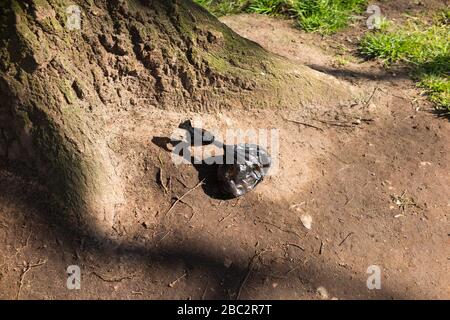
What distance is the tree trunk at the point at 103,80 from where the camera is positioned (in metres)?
3.15

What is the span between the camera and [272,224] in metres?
3.40

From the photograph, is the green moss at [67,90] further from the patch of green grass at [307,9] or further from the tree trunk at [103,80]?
the patch of green grass at [307,9]

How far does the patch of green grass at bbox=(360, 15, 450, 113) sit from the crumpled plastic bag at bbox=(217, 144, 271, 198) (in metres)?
1.72

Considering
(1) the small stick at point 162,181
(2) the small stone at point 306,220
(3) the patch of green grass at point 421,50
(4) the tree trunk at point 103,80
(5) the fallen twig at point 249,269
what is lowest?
(5) the fallen twig at point 249,269

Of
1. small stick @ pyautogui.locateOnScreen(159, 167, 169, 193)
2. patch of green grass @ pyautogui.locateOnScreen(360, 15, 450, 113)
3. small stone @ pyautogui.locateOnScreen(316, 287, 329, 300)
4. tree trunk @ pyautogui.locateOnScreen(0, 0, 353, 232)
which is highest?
tree trunk @ pyautogui.locateOnScreen(0, 0, 353, 232)

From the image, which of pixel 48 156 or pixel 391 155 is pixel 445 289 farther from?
pixel 48 156

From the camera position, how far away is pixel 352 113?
13.6ft

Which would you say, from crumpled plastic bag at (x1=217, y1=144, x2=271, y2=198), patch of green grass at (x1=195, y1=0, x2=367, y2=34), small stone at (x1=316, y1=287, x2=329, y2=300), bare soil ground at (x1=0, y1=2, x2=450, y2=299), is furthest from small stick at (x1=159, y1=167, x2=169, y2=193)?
patch of green grass at (x1=195, y1=0, x2=367, y2=34)

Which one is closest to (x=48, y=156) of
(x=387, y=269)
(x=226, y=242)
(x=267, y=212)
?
(x=226, y=242)

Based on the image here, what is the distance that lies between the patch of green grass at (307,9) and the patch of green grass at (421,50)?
0.44 m

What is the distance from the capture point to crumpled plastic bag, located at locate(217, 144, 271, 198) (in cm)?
349

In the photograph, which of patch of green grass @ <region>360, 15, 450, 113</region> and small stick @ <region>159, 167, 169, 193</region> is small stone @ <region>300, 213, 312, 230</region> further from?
patch of green grass @ <region>360, 15, 450, 113</region>

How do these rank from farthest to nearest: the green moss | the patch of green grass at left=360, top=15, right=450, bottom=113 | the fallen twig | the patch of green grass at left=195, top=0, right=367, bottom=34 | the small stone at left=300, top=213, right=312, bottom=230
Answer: the patch of green grass at left=195, top=0, right=367, bottom=34
the patch of green grass at left=360, top=15, right=450, bottom=113
the small stone at left=300, top=213, right=312, bottom=230
the green moss
the fallen twig

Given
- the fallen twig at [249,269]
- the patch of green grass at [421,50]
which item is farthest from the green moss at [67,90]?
the patch of green grass at [421,50]
